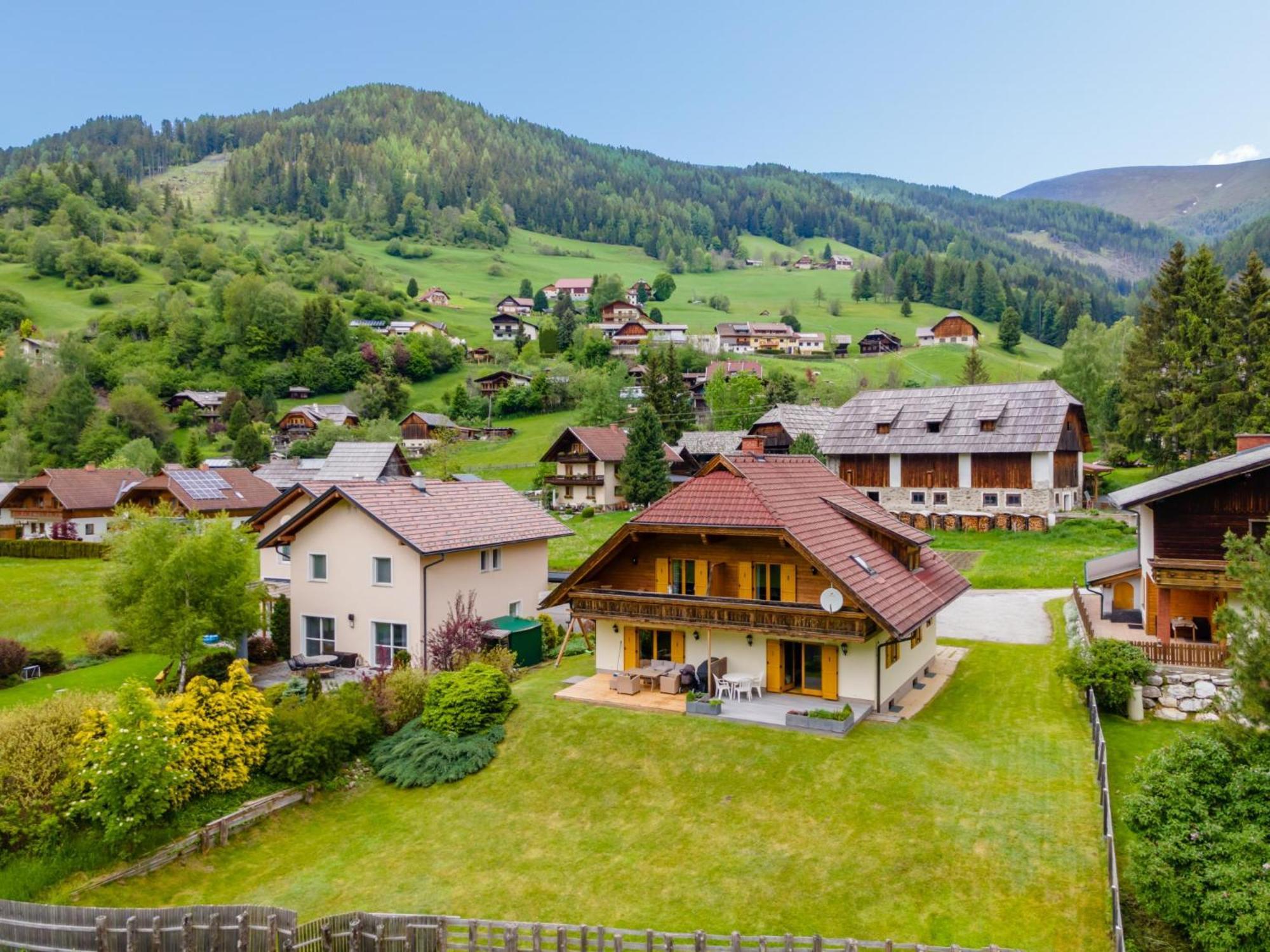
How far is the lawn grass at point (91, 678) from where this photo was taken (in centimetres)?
2938

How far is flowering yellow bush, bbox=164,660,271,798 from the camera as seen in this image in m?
20.3

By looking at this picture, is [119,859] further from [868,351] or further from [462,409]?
[868,351]

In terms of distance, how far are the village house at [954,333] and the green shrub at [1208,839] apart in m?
137

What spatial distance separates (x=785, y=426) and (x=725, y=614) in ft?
157

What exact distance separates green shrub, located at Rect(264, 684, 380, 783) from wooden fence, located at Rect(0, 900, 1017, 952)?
6.87 m

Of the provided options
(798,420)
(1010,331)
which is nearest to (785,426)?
(798,420)

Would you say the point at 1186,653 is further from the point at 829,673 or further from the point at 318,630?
the point at 318,630

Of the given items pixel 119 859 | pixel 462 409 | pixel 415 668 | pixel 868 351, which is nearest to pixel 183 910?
pixel 119 859

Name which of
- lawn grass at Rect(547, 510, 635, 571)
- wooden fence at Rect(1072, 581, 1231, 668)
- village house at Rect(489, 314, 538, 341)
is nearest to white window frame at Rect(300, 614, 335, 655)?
lawn grass at Rect(547, 510, 635, 571)

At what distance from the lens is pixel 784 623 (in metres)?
24.0

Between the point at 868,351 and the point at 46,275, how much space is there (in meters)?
146

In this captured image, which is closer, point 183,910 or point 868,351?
point 183,910

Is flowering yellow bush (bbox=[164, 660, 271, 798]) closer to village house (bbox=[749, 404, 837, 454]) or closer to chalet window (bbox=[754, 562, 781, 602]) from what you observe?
chalet window (bbox=[754, 562, 781, 602])

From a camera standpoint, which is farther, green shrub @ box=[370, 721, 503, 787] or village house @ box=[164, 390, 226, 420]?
village house @ box=[164, 390, 226, 420]
